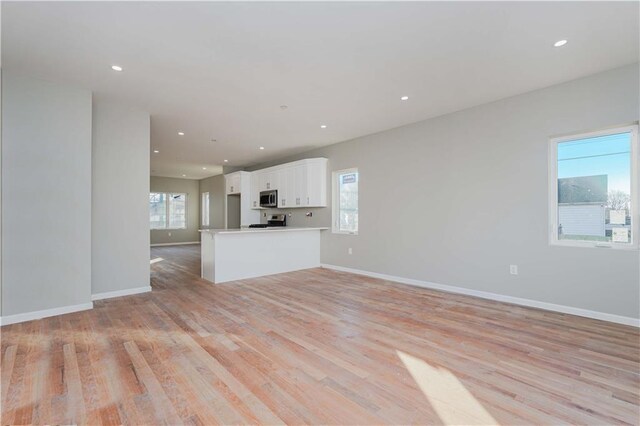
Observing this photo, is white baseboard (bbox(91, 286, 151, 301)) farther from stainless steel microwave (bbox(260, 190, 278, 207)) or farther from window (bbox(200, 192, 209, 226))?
window (bbox(200, 192, 209, 226))

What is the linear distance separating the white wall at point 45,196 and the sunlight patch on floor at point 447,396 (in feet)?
12.6

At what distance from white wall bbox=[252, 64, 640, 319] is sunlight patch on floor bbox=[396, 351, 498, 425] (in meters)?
2.37

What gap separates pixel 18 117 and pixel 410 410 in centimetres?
465

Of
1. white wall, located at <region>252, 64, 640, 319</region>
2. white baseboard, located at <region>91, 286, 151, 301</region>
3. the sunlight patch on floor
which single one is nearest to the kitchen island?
white baseboard, located at <region>91, 286, 151, 301</region>

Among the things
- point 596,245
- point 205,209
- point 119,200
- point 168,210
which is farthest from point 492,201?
point 168,210

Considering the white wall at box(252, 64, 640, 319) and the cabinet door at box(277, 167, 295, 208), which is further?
the cabinet door at box(277, 167, 295, 208)

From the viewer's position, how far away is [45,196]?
10.8ft

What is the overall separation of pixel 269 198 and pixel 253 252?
2341mm

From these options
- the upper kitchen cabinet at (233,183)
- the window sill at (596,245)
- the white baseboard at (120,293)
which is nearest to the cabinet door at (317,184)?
the upper kitchen cabinet at (233,183)

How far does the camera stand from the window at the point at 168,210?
11172mm

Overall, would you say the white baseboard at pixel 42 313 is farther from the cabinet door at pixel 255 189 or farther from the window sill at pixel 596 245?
the window sill at pixel 596 245

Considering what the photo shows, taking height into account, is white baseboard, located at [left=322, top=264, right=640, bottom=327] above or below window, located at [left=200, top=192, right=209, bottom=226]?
below

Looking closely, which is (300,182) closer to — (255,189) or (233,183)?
(255,189)

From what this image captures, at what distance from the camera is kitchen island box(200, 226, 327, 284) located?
4.96 m
